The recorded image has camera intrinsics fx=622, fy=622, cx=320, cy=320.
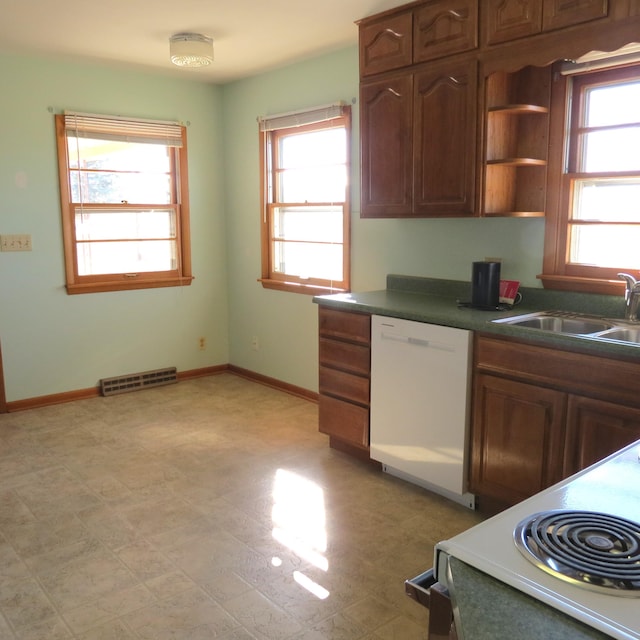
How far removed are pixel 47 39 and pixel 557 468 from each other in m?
3.79

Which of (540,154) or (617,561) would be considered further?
(540,154)

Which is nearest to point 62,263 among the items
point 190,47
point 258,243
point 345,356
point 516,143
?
point 258,243

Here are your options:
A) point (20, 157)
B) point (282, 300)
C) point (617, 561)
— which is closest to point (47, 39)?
point (20, 157)

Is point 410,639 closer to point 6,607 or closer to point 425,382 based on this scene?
point 425,382

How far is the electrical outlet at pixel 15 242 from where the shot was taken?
4.30 m

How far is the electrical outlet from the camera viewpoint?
4.30 meters

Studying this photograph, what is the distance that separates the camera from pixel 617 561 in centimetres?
89

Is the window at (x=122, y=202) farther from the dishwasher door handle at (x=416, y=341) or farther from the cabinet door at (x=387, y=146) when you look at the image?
the dishwasher door handle at (x=416, y=341)

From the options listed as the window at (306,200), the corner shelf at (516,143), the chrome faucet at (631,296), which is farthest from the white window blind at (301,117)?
the chrome faucet at (631,296)

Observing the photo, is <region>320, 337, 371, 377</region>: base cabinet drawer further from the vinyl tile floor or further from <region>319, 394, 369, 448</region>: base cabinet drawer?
the vinyl tile floor

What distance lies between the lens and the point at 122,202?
482cm

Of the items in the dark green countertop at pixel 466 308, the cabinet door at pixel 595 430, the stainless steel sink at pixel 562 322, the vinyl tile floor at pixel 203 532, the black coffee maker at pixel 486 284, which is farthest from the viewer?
the black coffee maker at pixel 486 284

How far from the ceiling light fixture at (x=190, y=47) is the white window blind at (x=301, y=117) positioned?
2.56 feet

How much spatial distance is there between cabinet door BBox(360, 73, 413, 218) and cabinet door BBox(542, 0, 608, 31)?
2.54ft
